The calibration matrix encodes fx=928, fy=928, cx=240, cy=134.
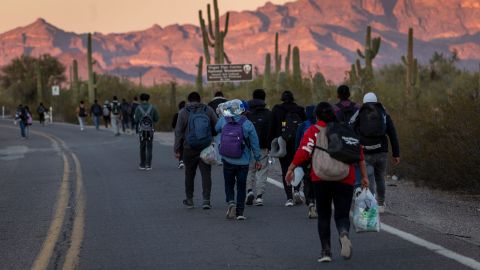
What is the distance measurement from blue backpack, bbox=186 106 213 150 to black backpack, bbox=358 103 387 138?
2485 mm

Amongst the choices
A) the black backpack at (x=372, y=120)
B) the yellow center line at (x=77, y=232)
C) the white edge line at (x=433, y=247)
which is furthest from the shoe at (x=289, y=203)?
the yellow center line at (x=77, y=232)

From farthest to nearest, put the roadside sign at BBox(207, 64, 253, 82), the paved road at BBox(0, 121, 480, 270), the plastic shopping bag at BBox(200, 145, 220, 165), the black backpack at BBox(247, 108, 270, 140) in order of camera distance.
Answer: the roadside sign at BBox(207, 64, 253, 82)
the black backpack at BBox(247, 108, 270, 140)
the plastic shopping bag at BBox(200, 145, 220, 165)
the paved road at BBox(0, 121, 480, 270)

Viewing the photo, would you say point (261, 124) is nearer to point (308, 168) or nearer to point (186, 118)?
point (186, 118)

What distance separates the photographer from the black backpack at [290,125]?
1420 centimetres

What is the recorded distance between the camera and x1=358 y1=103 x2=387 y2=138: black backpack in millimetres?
12773

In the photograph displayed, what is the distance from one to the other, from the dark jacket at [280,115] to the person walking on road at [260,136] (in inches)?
5.2

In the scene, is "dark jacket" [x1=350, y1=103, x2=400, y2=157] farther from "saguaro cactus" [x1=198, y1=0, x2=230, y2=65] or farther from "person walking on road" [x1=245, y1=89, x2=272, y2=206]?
"saguaro cactus" [x1=198, y1=0, x2=230, y2=65]

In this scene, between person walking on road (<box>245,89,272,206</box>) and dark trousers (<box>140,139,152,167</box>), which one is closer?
person walking on road (<box>245,89,272,206</box>)

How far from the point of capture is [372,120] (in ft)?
42.1

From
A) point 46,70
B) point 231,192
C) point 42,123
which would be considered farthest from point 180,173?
point 46,70

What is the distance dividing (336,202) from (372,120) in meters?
3.65

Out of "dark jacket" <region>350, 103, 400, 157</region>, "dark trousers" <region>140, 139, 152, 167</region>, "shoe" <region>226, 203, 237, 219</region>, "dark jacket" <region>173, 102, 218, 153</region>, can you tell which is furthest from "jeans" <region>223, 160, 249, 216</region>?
"dark trousers" <region>140, 139, 152, 167</region>

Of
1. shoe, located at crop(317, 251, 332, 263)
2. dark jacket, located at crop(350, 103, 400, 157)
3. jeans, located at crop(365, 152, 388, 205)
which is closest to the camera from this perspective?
shoe, located at crop(317, 251, 332, 263)

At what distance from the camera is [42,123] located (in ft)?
213
